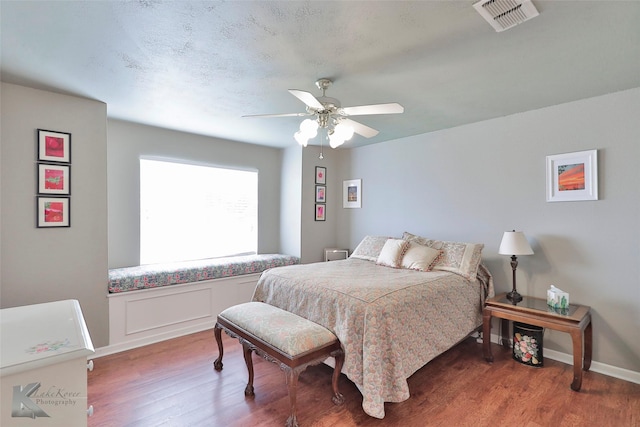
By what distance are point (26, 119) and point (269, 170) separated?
2842 mm

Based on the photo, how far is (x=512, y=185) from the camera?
→ 3.13 m

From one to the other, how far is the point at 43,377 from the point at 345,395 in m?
1.83

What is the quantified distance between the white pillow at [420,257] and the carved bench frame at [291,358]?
4.31 feet

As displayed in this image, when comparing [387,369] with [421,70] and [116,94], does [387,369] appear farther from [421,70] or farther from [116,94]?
[116,94]

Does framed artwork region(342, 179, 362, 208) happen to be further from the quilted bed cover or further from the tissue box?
A: the tissue box

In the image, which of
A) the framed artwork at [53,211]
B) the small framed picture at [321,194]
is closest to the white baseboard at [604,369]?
the small framed picture at [321,194]

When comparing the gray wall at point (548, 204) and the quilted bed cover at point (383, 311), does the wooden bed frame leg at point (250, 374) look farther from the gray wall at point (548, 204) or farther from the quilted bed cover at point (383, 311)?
the gray wall at point (548, 204)

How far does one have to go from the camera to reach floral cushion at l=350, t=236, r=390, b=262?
3643mm

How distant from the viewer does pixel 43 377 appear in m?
1.08

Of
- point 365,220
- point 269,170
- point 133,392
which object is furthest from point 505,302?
point 269,170

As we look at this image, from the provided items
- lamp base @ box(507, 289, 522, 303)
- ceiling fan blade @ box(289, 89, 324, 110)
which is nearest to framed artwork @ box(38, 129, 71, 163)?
ceiling fan blade @ box(289, 89, 324, 110)

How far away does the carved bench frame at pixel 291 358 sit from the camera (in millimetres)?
1911

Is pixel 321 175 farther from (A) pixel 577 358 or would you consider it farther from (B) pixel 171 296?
(A) pixel 577 358

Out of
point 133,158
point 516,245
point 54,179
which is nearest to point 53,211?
point 54,179
